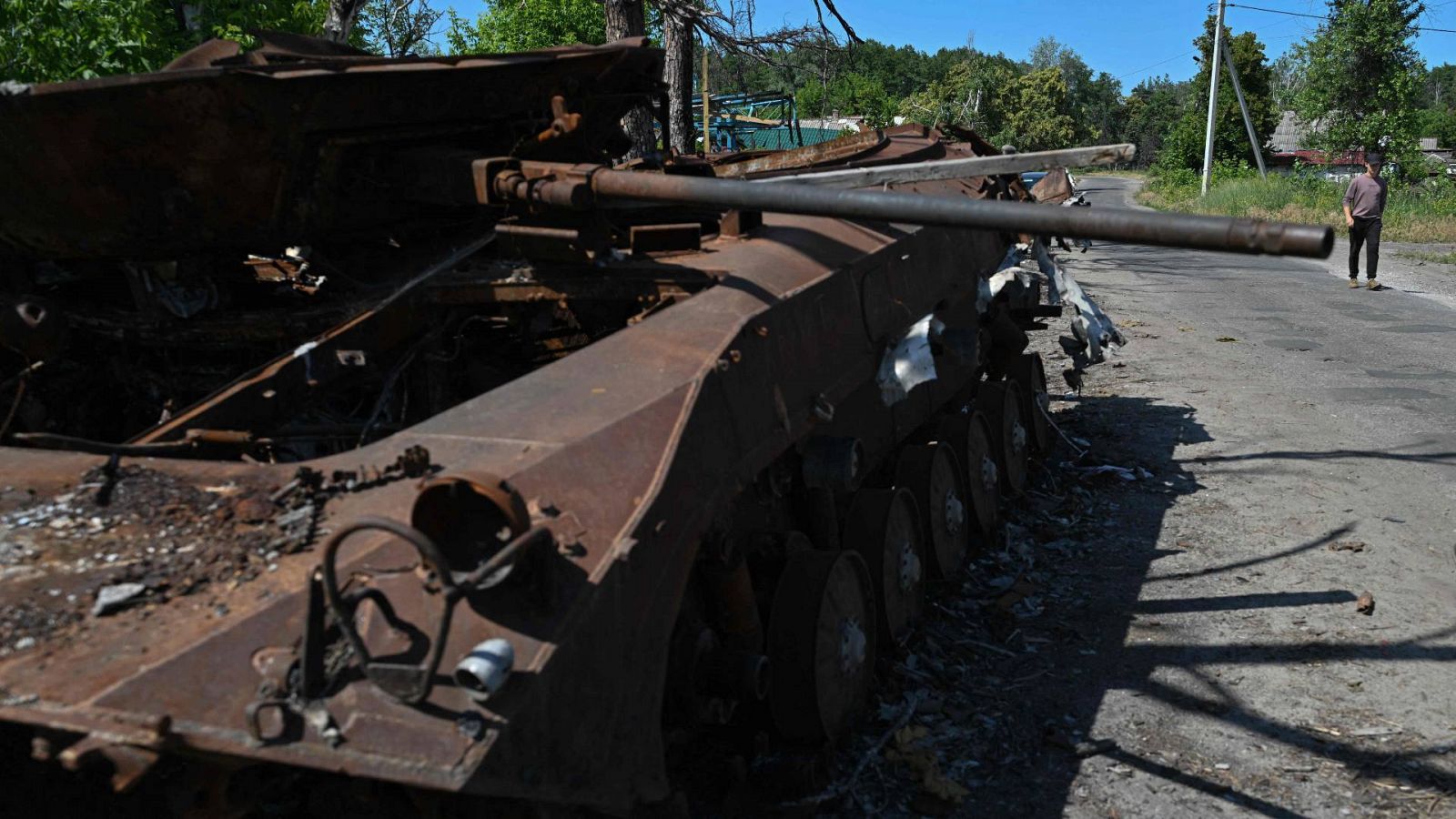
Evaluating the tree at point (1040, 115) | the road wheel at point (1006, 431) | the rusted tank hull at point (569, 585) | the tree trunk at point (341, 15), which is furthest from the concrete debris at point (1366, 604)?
the tree at point (1040, 115)

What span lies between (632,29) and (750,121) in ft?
43.2

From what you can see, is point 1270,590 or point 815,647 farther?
point 1270,590

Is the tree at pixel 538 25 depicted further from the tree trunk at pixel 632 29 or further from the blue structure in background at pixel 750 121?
the tree trunk at pixel 632 29

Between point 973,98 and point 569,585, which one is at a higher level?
point 973,98

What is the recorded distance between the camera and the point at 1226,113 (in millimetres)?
46281

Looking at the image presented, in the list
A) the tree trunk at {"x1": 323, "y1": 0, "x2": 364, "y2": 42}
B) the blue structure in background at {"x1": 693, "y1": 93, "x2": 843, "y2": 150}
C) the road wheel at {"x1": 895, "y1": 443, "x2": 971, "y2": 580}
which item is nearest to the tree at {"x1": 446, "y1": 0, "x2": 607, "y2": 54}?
the blue structure in background at {"x1": 693, "y1": 93, "x2": 843, "y2": 150}

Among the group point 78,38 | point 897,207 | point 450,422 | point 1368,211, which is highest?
point 78,38

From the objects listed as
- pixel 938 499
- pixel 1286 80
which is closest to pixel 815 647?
pixel 938 499

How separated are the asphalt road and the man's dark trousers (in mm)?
4617

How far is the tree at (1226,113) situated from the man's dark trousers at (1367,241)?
25.2 metres

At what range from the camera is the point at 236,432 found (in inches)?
148

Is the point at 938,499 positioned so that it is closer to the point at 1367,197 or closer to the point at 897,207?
the point at 897,207

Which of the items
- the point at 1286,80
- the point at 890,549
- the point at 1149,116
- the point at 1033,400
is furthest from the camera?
the point at 1286,80

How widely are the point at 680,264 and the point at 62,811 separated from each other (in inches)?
98.6
